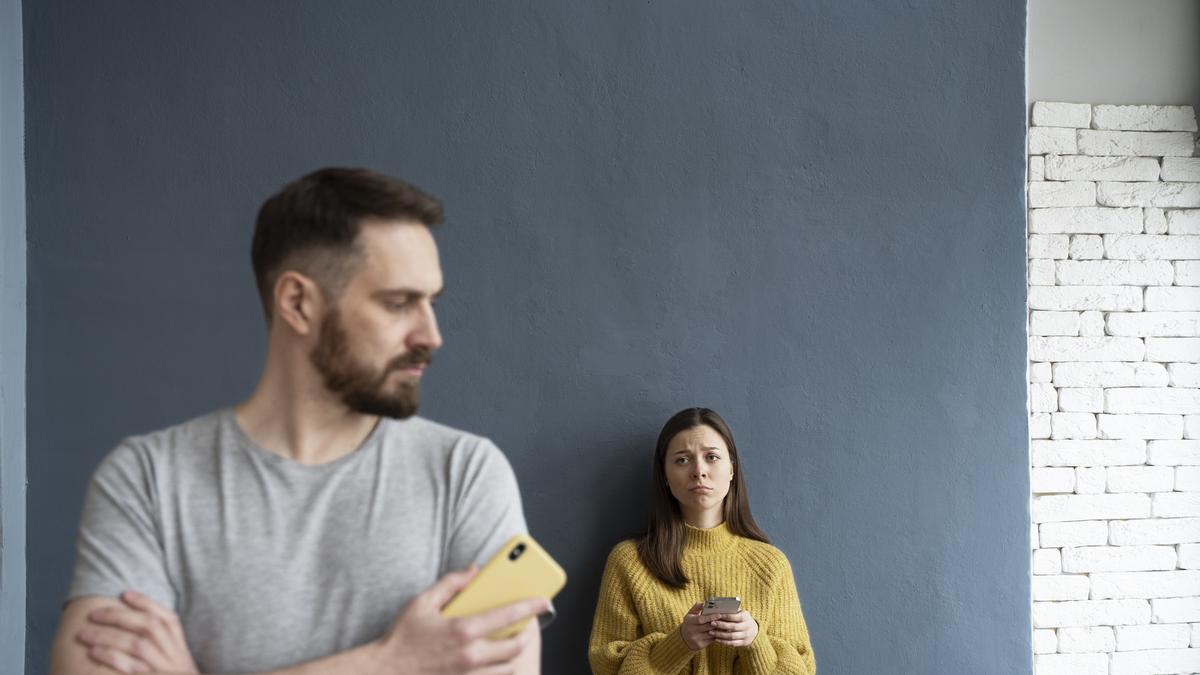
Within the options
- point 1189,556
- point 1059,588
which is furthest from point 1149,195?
point 1059,588

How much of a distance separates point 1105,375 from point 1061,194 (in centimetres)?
60

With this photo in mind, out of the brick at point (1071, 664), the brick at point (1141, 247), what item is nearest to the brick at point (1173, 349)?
the brick at point (1141, 247)

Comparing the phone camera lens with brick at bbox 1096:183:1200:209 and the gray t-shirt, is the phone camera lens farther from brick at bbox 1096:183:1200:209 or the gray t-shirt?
brick at bbox 1096:183:1200:209

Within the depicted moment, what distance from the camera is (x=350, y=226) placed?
1.41 metres

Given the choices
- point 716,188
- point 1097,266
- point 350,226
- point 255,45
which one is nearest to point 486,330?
point 716,188

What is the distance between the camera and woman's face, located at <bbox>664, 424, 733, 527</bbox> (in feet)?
9.51

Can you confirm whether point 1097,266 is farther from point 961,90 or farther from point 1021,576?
point 1021,576

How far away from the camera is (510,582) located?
4.52 ft

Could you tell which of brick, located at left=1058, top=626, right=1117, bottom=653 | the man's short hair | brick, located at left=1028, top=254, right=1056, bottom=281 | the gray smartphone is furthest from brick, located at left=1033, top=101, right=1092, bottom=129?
the man's short hair

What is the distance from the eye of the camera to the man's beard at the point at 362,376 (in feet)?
4.64

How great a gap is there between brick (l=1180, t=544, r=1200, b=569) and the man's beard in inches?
117

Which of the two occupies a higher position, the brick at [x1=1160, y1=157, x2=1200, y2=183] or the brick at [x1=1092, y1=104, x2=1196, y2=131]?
the brick at [x1=1092, y1=104, x2=1196, y2=131]

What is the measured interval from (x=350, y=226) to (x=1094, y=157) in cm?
283

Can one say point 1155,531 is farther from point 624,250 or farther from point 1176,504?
point 624,250
